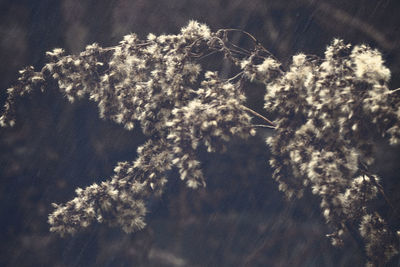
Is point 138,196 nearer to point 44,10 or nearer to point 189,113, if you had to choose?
point 189,113

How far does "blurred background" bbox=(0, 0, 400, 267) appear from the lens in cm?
287

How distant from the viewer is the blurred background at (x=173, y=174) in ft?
9.40

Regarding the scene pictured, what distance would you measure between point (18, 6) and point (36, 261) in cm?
262

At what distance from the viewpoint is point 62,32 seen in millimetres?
3168

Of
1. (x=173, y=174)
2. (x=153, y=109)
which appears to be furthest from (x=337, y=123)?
(x=173, y=174)

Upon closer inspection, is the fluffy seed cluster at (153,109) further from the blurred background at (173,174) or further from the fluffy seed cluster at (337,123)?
the blurred background at (173,174)

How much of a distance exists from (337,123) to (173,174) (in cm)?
166

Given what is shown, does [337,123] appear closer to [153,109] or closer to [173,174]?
[153,109]

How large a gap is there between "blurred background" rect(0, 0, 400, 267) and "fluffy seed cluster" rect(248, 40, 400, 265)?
641 millimetres

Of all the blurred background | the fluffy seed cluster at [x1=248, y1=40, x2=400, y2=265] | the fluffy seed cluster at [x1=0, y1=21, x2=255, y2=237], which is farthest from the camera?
the blurred background

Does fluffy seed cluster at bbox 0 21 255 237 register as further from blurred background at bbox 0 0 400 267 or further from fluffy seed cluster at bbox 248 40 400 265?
blurred background at bbox 0 0 400 267

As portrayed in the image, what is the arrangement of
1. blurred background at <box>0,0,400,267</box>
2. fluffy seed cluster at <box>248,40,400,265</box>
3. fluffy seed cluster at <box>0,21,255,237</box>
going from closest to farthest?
1. fluffy seed cluster at <box>248,40,400,265</box>
2. fluffy seed cluster at <box>0,21,255,237</box>
3. blurred background at <box>0,0,400,267</box>

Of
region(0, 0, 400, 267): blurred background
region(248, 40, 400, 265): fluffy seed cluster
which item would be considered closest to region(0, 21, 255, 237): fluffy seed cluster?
region(248, 40, 400, 265): fluffy seed cluster

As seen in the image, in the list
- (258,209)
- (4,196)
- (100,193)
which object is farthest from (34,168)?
(258,209)
